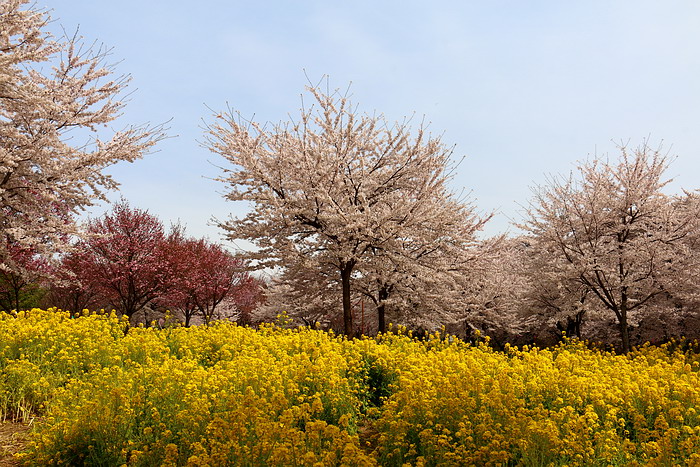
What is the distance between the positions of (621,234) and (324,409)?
1548 centimetres

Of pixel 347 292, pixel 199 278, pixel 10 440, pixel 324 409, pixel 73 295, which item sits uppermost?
pixel 199 278

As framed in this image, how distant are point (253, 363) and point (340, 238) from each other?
24.2 ft

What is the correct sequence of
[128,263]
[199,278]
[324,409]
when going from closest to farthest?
1. [324,409]
2. [128,263]
3. [199,278]

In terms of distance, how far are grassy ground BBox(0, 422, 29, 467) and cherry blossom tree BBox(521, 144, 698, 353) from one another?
15134mm

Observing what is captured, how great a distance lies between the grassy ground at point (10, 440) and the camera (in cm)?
576

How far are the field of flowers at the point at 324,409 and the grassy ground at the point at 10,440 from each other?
17cm

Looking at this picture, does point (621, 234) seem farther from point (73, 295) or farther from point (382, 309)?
point (73, 295)

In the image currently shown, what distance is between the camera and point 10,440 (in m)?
6.23

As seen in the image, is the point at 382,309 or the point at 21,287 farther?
the point at 21,287

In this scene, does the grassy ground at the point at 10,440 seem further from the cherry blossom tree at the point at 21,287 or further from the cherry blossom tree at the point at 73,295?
the cherry blossom tree at the point at 73,295

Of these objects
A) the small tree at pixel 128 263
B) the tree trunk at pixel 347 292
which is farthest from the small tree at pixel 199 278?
the tree trunk at pixel 347 292

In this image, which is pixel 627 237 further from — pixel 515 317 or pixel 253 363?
pixel 253 363

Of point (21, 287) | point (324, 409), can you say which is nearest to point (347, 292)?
point (324, 409)

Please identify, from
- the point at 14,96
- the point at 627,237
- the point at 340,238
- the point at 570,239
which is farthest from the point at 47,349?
the point at 627,237
